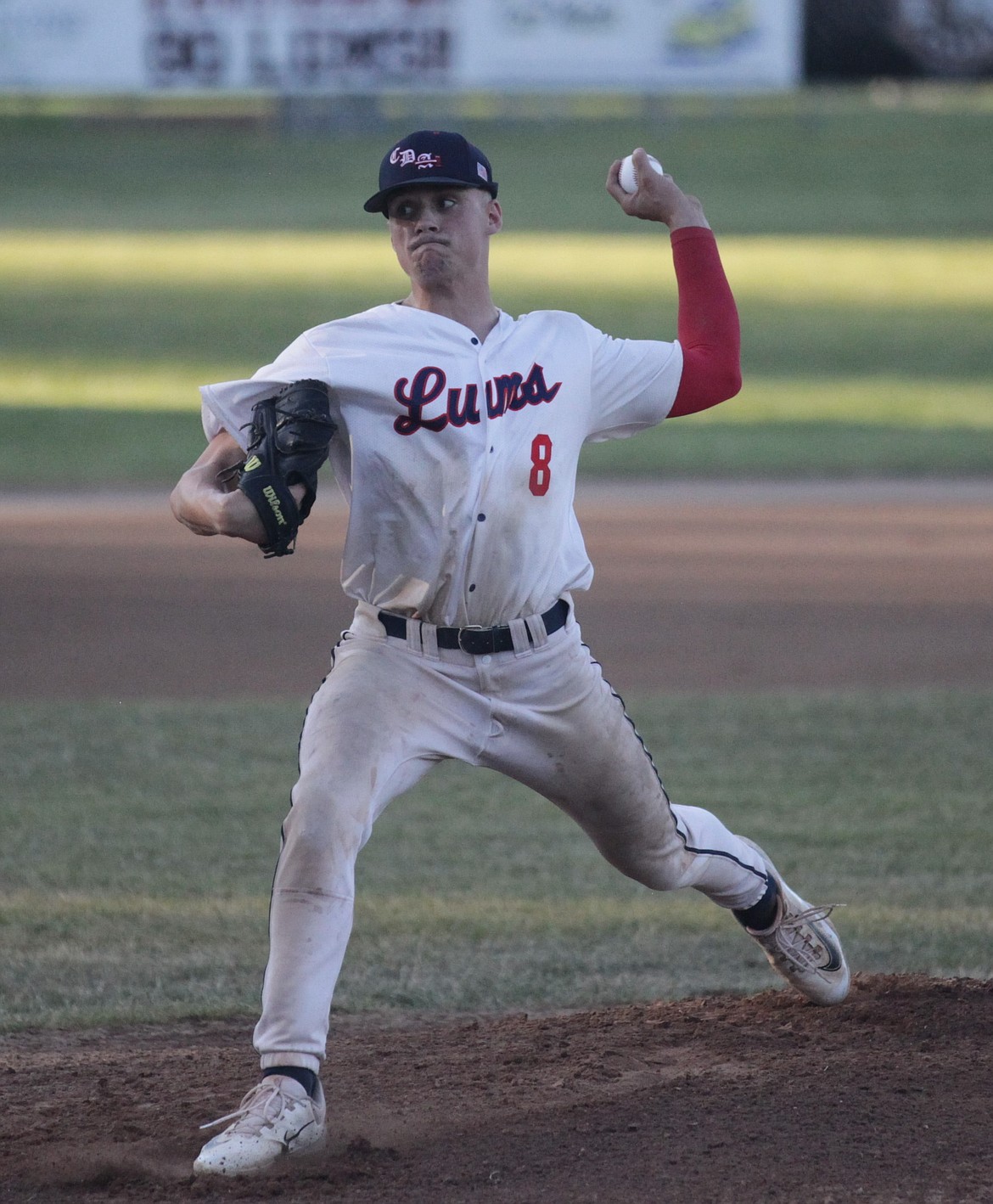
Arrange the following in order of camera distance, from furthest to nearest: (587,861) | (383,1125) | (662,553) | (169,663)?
1. (662,553)
2. (169,663)
3. (587,861)
4. (383,1125)

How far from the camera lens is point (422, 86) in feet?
133

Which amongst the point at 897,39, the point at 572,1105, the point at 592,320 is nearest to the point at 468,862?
the point at 572,1105

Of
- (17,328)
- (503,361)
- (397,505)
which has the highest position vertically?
(503,361)

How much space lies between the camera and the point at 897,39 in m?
46.1

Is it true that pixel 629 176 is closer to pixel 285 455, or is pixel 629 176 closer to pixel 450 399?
pixel 450 399

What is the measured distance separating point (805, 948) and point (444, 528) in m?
1.62

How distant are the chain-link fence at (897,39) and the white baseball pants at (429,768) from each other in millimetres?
43505

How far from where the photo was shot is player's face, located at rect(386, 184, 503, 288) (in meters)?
4.36

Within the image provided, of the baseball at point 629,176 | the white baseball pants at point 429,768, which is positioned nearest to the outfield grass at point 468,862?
the white baseball pants at point 429,768

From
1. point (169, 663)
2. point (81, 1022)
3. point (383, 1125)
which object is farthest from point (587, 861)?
point (169, 663)

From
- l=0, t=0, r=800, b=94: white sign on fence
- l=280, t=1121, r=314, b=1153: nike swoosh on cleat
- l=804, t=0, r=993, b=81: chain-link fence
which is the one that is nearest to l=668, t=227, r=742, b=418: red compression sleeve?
l=280, t=1121, r=314, b=1153: nike swoosh on cleat

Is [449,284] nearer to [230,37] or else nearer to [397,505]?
[397,505]

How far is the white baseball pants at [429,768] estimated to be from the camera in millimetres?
3971

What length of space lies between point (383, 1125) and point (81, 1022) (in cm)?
139
